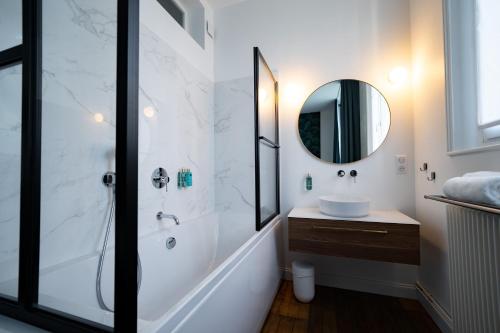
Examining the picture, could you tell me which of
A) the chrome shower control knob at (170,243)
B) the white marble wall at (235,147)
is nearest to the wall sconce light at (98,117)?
the chrome shower control knob at (170,243)

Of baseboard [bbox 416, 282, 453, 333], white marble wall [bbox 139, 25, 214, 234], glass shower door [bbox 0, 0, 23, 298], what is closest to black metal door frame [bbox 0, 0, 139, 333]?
glass shower door [bbox 0, 0, 23, 298]

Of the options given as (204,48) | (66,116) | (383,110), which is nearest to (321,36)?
(383,110)

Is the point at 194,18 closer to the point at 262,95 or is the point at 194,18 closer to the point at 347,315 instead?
the point at 262,95

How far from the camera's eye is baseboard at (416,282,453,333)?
4.14 feet

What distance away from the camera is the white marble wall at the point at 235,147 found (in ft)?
6.85

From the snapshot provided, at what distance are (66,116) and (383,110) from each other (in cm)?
221

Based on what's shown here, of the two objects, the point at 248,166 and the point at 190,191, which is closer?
the point at 190,191

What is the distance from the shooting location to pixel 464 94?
1.14 m

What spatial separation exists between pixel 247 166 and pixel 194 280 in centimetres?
108

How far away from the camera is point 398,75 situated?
175 centimetres

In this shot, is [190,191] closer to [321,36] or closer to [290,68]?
[290,68]

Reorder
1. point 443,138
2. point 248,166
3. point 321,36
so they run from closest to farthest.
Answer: point 443,138, point 321,36, point 248,166

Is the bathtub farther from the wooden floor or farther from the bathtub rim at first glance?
the wooden floor

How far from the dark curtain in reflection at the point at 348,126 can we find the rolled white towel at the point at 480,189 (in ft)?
3.26
